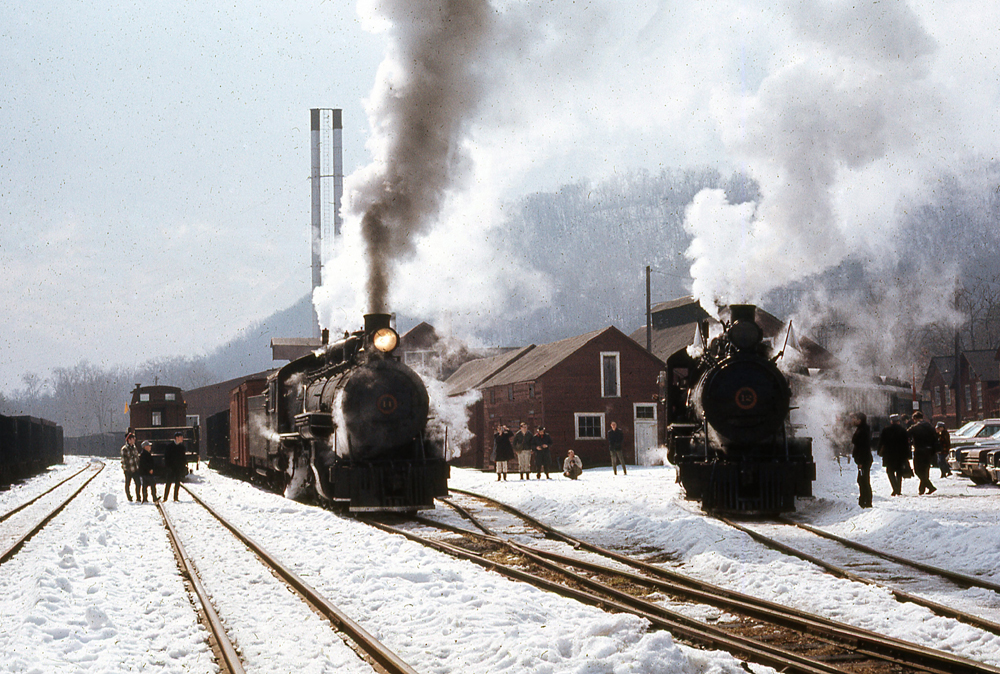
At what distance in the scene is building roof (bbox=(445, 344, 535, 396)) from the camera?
45.1 metres

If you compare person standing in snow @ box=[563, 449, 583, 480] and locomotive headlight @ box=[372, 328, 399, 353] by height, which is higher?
locomotive headlight @ box=[372, 328, 399, 353]

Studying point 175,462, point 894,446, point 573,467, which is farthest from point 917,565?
point 573,467

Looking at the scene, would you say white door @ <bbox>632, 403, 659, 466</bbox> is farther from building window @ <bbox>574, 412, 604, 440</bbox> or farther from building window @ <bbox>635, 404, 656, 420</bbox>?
building window @ <bbox>574, 412, 604, 440</bbox>

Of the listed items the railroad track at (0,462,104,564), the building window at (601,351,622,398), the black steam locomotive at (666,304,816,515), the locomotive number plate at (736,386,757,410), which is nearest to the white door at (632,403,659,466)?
the building window at (601,351,622,398)

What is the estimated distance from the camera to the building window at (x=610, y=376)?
37.0 m

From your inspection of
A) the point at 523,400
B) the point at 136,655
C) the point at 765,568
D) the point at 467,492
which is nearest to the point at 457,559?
the point at 765,568

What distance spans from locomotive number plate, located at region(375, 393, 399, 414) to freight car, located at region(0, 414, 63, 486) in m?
18.6

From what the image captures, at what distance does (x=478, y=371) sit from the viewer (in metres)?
49.0

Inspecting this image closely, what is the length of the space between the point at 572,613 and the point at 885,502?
10612 millimetres

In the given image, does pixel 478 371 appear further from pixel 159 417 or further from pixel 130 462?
pixel 130 462

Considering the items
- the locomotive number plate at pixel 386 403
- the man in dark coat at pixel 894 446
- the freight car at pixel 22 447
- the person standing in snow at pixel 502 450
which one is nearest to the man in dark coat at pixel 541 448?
the person standing in snow at pixel 502 450

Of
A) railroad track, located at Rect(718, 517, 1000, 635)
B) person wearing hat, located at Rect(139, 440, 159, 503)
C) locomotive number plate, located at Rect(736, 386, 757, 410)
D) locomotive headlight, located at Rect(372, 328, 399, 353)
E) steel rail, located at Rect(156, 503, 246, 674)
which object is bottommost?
railroad track, located at Rect(718, 517, 1000, 635)

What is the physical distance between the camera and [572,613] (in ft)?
25.3

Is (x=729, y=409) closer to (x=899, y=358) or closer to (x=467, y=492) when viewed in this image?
(x=467, y=492)
